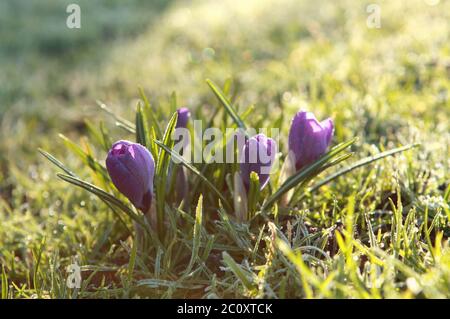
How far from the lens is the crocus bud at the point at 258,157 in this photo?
1285 millimetres

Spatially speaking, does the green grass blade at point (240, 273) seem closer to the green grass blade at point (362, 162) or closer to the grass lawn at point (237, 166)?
the grass lawn at point (237, 166)

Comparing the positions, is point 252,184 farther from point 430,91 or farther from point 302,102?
point 430,91

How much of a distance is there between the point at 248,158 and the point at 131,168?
28 centimetres

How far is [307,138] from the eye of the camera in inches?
53.7

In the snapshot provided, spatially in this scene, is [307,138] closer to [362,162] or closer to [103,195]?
[362,162]

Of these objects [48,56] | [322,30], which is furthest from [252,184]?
[48,56]

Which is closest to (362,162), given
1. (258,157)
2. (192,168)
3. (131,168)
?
(258,157)

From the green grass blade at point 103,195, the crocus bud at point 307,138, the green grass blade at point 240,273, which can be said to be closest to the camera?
the green grass blade at point 240,273

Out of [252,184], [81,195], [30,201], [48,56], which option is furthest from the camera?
[48,56]

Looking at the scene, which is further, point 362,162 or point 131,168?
point 362,162

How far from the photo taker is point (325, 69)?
107 inches

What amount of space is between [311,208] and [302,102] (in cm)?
92

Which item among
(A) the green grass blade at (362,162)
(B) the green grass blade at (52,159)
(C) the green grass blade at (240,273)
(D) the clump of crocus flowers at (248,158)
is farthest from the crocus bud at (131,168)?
(A) the green grass blade at (362,162)

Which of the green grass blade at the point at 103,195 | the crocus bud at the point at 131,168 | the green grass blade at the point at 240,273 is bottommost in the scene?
the green grass blade at the point at 240,273
